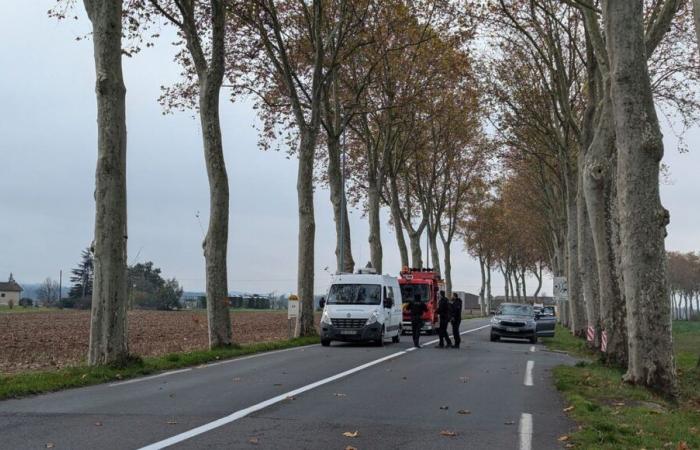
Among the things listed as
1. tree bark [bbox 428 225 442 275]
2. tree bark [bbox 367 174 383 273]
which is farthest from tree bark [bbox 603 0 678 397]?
tree bark [bbox 428 225 442 275]

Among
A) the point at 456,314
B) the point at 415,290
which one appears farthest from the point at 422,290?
the point at 456,314

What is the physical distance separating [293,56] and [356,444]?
77.8 ft

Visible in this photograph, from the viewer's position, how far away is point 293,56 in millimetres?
29609

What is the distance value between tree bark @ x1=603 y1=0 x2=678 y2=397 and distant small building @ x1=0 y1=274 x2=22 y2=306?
13259cm

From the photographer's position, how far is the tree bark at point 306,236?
1071 inches

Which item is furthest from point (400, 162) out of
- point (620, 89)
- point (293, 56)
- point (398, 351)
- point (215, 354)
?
point (620, 89)

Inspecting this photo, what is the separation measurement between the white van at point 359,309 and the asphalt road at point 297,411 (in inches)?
282

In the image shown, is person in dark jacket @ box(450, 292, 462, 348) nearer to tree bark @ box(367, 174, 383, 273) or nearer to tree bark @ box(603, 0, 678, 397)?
tree bark @ box(603, 0, 678, 397)

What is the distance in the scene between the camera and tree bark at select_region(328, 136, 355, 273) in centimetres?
3218

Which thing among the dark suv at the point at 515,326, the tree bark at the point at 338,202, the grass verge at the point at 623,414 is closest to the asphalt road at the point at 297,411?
the grass verge at the point at 623,414

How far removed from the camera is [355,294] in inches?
966

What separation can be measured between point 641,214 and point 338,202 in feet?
70.0

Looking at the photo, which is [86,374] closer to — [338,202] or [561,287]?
[338,202]

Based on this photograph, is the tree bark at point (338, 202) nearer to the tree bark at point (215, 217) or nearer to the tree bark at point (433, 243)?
the tree bark at point (215, 217)
